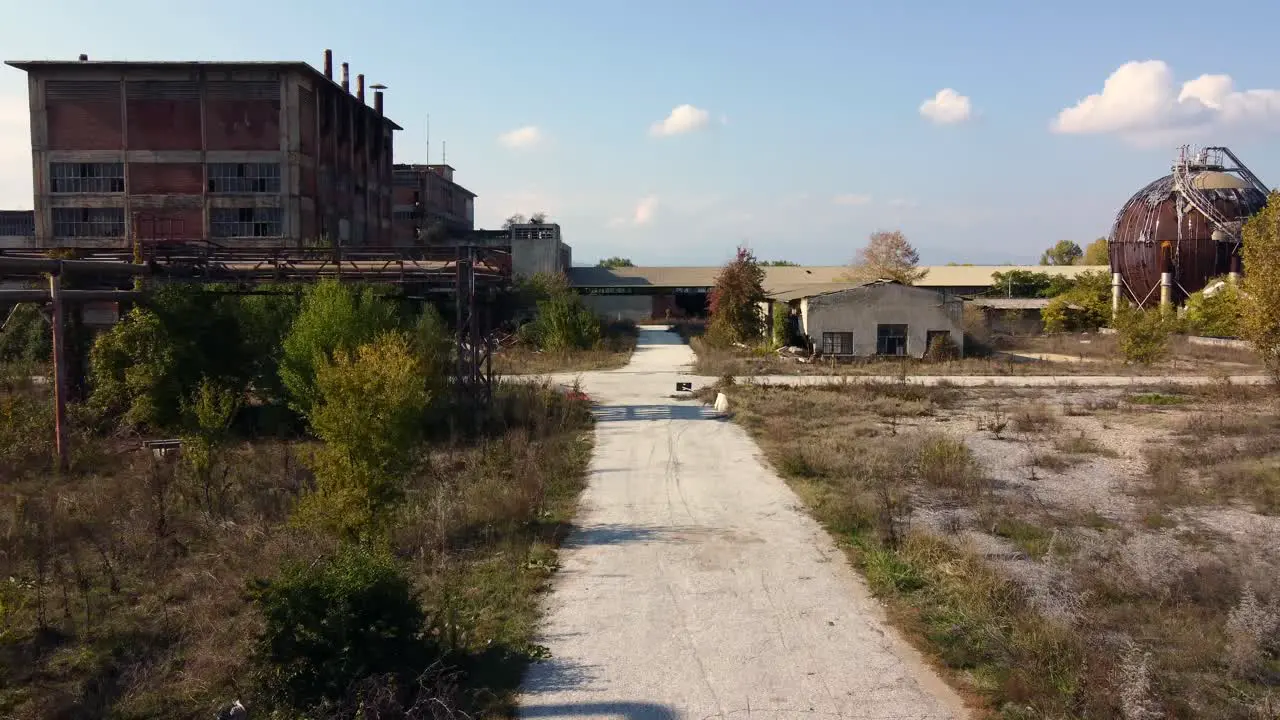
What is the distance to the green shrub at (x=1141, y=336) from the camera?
3631 centimetres

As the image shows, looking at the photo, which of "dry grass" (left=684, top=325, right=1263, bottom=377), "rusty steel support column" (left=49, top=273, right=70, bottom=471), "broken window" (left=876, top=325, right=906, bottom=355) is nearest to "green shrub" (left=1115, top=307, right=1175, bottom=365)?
"dry grass" (left=684, top=325, right=1263, bottom=377)

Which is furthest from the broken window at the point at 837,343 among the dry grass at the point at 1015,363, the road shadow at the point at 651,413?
the road shadow at the point at 651,413

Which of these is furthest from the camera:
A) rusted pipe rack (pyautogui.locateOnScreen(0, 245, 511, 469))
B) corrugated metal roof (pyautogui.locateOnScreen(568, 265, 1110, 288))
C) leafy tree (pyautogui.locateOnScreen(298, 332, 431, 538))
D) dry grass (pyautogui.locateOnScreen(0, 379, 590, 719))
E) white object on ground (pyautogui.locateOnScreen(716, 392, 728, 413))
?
corrugated metal roof (pyautogui.locateOnScreen(568, 265, 1110, 288))

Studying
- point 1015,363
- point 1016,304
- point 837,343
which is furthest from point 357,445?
point 1016,304

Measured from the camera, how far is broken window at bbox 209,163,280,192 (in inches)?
1900

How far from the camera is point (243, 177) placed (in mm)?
48250

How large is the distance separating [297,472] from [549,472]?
4.44m

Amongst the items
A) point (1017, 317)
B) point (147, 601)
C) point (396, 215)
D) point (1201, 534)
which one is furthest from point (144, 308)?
point (1017, 317)

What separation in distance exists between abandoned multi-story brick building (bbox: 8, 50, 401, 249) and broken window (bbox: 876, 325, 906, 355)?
1163 inches

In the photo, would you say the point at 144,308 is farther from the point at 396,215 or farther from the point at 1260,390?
the point at 396,215

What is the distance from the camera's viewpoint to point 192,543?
12.5 metres

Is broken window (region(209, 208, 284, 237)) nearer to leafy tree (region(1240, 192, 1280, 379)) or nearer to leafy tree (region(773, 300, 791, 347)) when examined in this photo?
leafy tree (region(773, 300, 791, 347))

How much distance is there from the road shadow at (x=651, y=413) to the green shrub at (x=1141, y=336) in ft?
64.0

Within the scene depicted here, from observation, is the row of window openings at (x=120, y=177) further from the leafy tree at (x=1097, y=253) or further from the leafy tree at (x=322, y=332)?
the leafy tree at (x=1097, y=253)
